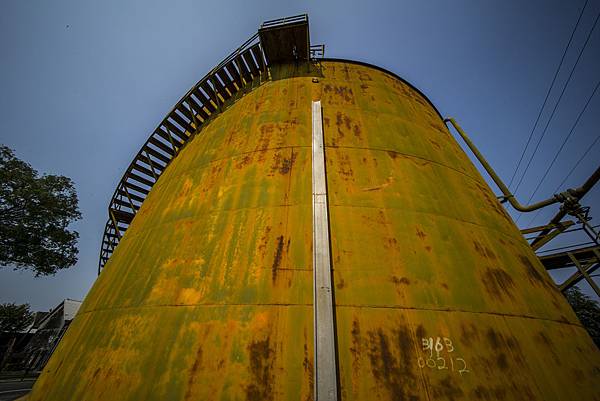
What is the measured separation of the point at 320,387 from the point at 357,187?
7.93ft

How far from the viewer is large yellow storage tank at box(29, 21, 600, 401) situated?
2215 millimetres

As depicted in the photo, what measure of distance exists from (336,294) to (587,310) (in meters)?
35.5

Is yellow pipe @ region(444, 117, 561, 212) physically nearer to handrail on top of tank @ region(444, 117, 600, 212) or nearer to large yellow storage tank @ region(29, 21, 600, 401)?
handrail on top of tank @ region(444, 117, 600, 212)

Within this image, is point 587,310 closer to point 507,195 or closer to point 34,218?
point 507,195

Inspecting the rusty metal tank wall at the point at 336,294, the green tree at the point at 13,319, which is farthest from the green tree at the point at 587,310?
the green tree at the point at 13,319

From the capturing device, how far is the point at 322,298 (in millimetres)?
2494

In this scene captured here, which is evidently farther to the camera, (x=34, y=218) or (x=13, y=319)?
(x=13, y=319)

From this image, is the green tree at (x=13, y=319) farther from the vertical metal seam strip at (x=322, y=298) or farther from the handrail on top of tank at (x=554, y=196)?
the handrail on top of tank at (x=554, y=196)

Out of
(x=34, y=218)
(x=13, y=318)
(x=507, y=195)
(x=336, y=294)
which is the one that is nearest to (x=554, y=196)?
(x=507, y=195)

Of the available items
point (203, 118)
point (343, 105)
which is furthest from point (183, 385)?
point (203, 118)

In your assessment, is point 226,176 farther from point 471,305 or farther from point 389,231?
point 471,305

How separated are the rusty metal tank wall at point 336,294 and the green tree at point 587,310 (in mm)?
30055

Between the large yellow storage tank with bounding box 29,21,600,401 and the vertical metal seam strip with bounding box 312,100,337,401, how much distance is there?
91 mm

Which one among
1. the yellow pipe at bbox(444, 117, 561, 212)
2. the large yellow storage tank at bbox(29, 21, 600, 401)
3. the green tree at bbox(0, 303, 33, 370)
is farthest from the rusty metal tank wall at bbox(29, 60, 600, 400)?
the green tree at bbox(0, 303, 33, 370)
